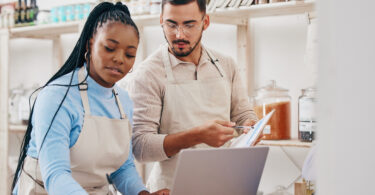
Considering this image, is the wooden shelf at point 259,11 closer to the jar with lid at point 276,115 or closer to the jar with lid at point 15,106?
the jar with lid at point 276,115

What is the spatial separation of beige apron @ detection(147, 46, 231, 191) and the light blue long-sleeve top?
22 cm

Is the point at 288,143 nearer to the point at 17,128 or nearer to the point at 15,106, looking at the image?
the point at 17,128

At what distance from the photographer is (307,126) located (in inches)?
87.7

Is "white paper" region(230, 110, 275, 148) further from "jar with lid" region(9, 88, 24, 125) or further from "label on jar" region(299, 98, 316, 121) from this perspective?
"jar with lid" region(9, 88, 24, 125)

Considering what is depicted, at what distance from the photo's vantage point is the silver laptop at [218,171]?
3.76ft

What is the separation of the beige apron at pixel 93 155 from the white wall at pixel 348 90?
3.16 ft

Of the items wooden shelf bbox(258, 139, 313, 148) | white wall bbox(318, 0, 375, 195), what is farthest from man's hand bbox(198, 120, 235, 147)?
white wall bbox(318, 0, 375, 195)

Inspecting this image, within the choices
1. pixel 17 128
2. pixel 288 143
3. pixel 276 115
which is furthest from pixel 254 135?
pixel 17 128

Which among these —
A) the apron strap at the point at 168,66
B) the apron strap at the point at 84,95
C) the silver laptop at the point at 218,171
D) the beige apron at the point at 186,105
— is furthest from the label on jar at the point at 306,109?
the apron strap at the point at 84,95

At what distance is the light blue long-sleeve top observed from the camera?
1.21 metres

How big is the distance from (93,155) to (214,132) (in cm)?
37

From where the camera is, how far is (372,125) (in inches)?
17.4

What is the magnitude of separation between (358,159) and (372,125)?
0.03 meters

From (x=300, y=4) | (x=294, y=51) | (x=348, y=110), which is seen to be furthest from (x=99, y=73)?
(x=294, y=51)
